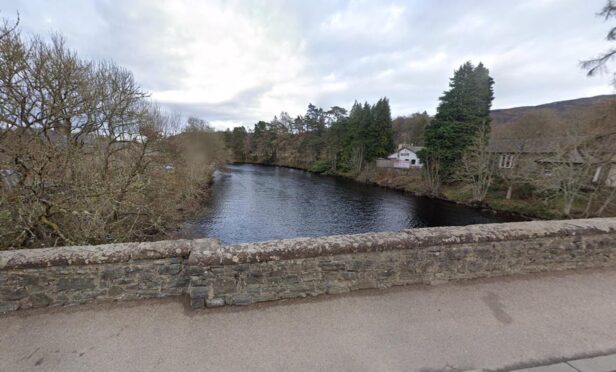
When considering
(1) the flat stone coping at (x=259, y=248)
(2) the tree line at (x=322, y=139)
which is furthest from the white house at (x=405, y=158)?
(1) the flat stone coping at (x=259, y=248)

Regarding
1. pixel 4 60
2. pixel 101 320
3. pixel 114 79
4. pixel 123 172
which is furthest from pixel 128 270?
pixel 114 79

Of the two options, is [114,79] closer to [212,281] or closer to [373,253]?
[212,281]

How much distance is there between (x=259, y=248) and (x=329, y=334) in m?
1.25

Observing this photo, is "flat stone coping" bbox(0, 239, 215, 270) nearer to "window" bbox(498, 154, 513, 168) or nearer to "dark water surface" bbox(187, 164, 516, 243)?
"dark water surface" bbox(187, 164, 516, 243)

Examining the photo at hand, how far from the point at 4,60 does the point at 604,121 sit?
19586 mm

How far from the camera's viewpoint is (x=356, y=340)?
2740 mm

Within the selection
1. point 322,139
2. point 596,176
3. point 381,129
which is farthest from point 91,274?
point 322,139

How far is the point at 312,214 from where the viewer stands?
66.5 ft

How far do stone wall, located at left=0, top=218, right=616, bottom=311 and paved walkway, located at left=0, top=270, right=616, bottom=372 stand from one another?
16 centimetres

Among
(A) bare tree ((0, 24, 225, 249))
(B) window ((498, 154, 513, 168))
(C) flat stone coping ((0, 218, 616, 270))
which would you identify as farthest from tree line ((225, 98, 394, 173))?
(C) flat stone coping ((0, 218, 616, 270))

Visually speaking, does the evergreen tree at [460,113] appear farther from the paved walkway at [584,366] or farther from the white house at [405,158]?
the paved walkway at [584,366]

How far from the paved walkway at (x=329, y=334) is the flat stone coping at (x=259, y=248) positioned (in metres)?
0.57

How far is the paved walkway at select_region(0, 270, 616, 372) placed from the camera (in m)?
2.48

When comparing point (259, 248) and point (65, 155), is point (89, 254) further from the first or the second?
point (65, 155)
